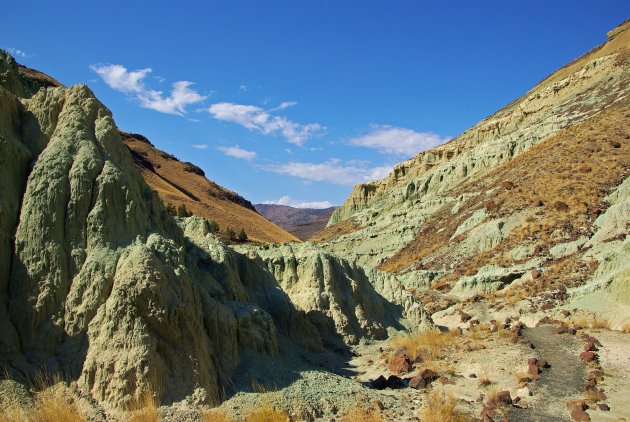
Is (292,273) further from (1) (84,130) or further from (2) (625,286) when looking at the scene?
(2) (625,286)

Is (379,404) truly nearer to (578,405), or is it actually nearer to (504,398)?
(504,398)

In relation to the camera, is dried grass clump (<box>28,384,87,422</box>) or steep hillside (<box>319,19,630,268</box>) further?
steep hillside (<box>319,19,630,268</box>)

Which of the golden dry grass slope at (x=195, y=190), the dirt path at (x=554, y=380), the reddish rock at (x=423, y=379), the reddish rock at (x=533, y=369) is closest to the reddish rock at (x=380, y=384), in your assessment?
the reddish rock at (x=423, y=379)

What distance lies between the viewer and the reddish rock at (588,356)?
14.4m

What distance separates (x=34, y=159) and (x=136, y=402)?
594 cm

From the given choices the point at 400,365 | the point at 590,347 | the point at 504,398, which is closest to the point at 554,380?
the point at 504,398

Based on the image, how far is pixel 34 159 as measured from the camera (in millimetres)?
11102

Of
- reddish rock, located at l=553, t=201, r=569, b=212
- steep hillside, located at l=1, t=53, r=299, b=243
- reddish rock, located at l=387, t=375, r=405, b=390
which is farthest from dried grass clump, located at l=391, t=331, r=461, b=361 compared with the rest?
steep hillside, located at l=1, t=53, r=299, b=243

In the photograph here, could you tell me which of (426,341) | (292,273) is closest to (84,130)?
(292,273)

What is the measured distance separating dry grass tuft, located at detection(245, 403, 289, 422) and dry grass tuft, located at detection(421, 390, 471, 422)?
2.76m

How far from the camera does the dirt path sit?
10.7m

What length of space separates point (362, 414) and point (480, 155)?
6111 centimetres

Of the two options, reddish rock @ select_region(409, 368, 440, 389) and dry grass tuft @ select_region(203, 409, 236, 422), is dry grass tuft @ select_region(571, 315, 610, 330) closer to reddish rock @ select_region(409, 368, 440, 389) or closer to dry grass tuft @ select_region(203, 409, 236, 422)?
reddish rock @ select_region(409, 368, 440, 389)

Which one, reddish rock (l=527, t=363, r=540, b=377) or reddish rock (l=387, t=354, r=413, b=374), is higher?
reddish rock (l=387, t=354, r=413, b=374)
